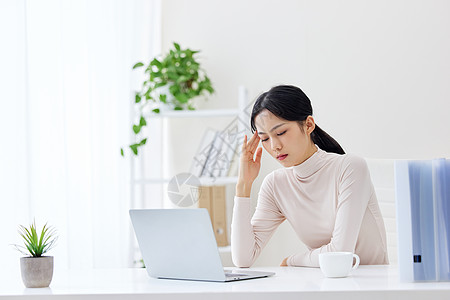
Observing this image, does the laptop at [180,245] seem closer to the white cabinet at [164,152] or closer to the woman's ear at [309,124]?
the woman's ear at [309,124]

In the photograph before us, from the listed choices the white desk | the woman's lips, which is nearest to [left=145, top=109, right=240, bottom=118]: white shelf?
the woman's lips

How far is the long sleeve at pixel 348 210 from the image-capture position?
1740 mm

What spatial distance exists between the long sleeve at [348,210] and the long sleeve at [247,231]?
0.45 feet

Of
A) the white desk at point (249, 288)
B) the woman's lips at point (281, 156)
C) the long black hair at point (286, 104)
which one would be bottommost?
the white desk at point (249, 288)

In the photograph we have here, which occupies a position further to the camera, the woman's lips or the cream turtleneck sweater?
the woman's lips

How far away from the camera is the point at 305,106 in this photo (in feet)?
6.45

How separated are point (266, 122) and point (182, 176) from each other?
37cm

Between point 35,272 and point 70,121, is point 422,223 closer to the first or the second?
point 35,272

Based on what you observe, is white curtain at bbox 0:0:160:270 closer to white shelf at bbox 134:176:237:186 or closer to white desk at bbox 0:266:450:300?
white shelf at bbox 134:176:237:186

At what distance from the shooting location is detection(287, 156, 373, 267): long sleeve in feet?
5.71

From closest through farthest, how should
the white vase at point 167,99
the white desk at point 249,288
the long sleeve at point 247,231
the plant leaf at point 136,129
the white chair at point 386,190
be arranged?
1. the white desk at point 249,288
2. the long sleeve at point 247,231
3. the white chair at point 386,190
4. the plant leaf at point 136,129
5. the white vase at point 167,99

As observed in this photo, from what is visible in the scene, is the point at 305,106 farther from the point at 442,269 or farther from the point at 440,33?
the point at 440,33

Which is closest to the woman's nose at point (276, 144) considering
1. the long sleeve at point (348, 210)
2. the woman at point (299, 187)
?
the woman at point (299, 187)

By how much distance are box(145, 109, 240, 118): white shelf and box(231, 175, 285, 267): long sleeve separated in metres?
1.22
